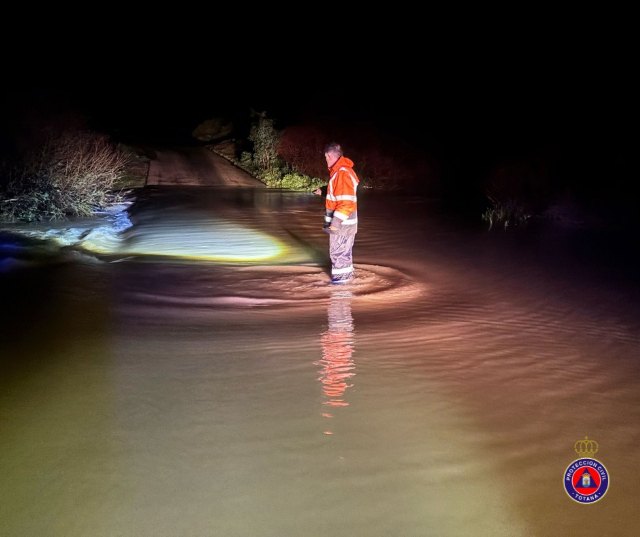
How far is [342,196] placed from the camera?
896cm

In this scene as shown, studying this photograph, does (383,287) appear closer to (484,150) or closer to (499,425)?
(499,425)

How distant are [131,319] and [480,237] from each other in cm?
994

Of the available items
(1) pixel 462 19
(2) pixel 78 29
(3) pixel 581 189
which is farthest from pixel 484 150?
(2) pixel 78 29

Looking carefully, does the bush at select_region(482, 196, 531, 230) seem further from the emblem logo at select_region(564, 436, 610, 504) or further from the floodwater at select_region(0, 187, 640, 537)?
the emblem logo at select_region(564, 436, 610, 504)

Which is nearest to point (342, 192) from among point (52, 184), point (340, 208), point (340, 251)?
point (340, 208)

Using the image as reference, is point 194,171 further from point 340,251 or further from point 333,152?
point 333,152

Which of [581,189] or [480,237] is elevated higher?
[581,189]

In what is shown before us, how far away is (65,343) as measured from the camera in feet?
21.9

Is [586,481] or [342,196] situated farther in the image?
[342,196]

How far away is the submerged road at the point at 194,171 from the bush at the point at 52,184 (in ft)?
30.4

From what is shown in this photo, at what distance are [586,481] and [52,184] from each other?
48.6ft

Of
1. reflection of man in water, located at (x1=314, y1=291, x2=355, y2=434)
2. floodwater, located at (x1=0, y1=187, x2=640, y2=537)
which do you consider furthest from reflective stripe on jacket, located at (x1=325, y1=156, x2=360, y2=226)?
reflection of man in water, located at (x1=314, y1=291, x2=355, y2=434)

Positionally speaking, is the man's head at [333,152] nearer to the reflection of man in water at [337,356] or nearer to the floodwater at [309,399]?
the floodwater at [309,399]

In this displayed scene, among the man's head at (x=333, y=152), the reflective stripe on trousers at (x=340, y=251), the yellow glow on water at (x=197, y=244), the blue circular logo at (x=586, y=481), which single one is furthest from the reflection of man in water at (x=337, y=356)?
the yellow glow on water at (x=197, y=244)
